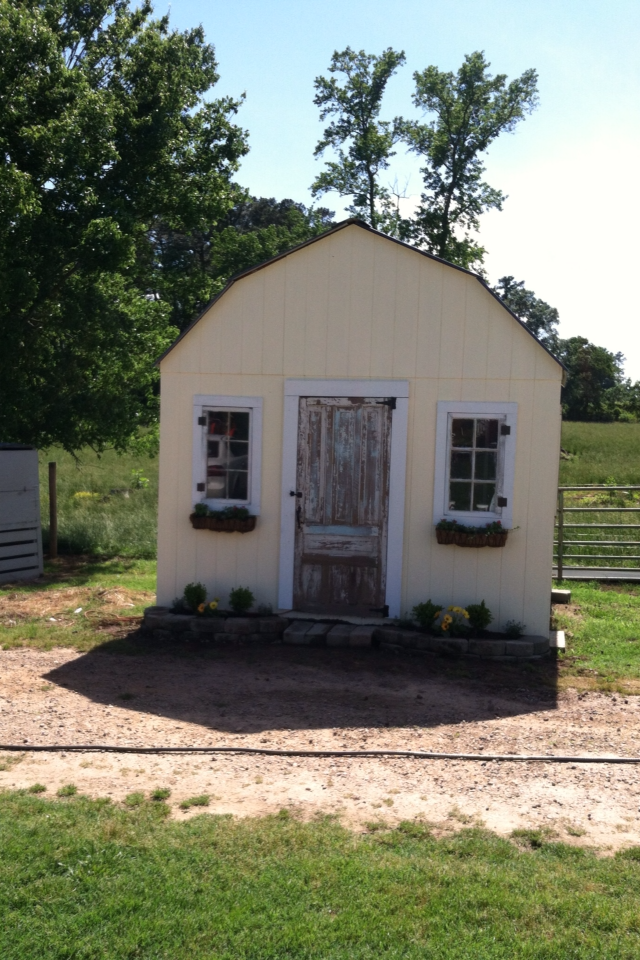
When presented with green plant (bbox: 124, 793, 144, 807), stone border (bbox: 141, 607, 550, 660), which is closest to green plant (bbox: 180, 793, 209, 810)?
green plant (bbox: 124, 793, 144, 807)

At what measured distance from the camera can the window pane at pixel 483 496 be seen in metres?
8.66

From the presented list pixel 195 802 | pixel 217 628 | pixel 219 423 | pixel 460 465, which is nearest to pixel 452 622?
pixel 460 465

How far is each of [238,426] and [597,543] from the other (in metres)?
6.86

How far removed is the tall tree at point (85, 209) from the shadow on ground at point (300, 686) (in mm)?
6328

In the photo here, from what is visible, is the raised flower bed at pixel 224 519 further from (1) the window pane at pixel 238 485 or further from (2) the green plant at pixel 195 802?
(2) the green plant at pixel 195 802

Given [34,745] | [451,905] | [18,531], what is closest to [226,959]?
[451,905]

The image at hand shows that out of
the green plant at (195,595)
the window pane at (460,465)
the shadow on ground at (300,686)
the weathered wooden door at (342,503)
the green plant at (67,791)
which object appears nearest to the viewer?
the green plant at (67,791)

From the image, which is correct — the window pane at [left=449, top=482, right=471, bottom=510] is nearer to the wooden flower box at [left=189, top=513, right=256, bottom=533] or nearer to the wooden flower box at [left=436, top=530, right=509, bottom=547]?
the wooden flower box at [left=436, top=530, right=509, bottom=547]

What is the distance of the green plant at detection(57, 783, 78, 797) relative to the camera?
4.96m

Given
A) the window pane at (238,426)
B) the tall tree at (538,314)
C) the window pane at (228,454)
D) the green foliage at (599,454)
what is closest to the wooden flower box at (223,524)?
the window pane at (228,454)

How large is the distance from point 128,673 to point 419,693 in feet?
7.98

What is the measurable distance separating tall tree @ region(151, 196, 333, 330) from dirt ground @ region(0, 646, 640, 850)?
10849 mm

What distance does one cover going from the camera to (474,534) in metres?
8.46

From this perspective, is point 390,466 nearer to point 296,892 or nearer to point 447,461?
point 447,461
